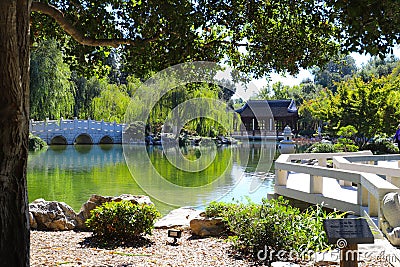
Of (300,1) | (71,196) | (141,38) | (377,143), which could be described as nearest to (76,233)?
(141,38)

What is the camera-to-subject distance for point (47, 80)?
23.5 metres

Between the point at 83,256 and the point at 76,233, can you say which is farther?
the point at 76,233

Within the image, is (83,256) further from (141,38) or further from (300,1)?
(300,1)

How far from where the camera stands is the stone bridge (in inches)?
1314

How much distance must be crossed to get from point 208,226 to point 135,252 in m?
1.31

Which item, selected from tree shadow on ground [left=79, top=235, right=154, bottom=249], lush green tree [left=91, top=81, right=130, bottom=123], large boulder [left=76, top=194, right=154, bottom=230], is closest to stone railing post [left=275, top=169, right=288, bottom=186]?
large boulder [left=76, top=194, right=154, bottom=230]

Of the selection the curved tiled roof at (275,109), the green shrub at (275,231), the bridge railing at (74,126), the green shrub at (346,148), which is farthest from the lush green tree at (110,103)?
the green shrub at (275,231)

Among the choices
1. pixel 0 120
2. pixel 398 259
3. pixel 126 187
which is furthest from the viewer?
pixel 126 187

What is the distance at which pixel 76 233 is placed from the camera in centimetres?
652

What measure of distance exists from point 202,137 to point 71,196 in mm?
21357

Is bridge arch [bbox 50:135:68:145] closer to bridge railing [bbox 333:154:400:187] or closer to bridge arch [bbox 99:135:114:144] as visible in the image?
bridge arch [bbox 99:135:114:144]

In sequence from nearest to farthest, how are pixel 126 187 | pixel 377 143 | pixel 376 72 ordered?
1. pixel 126 187
2. pixel 377 143
3. pixel 376 72

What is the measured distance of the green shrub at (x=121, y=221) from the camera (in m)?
5.89

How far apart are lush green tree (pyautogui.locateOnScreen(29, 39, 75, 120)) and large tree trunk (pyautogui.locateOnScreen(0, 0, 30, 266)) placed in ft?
66.0
